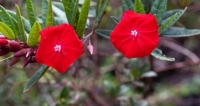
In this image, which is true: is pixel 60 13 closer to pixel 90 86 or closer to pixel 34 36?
pixel 34 36

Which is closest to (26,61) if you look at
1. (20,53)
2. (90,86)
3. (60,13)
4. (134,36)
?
(20,53)

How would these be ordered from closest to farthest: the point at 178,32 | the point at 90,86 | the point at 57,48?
the point at 57,48 → the point at 178,32 → the point at 90,86

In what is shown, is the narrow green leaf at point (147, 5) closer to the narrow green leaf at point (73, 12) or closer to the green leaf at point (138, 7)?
the green leaf at point (138, 7)

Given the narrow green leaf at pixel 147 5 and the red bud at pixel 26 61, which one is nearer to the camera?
the red bud at pixel 26 61

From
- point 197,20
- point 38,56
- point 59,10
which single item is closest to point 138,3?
point 38,56

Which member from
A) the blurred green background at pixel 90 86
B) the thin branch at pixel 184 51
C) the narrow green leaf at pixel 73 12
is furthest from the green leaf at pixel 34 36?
the thin branch at pixel 184 51

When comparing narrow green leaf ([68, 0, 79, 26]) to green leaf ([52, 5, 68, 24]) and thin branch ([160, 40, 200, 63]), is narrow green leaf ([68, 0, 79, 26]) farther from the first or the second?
thin branch ([160, 40, 200, 63])
